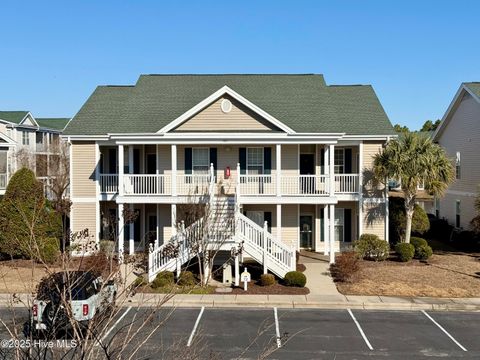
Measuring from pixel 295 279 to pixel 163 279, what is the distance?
5.12m

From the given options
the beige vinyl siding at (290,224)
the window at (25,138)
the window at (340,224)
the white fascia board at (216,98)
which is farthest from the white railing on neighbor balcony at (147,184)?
the window at (25,138)

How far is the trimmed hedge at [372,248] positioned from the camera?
77.9 ft

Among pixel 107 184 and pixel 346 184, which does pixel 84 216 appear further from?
pixel 346 184

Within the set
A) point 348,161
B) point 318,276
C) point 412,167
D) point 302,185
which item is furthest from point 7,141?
point 412,167

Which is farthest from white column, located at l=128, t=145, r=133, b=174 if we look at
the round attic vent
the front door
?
the front door

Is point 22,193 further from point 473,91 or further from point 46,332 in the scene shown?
point 473,91

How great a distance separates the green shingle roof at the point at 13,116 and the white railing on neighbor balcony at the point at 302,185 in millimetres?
32084

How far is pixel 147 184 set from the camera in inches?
936

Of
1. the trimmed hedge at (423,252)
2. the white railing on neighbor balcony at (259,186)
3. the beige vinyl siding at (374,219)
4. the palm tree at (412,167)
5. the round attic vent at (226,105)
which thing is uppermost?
the round attic vent at (226,105)

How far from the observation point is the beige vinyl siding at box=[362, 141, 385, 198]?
25.7m

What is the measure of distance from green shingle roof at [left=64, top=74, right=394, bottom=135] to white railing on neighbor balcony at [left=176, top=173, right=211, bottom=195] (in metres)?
2.80

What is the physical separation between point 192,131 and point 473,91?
17541 mm

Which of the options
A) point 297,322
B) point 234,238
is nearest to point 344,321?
point 297,322

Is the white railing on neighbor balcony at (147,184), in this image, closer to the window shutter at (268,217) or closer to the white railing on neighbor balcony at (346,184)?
the window shutter at (268,217)
